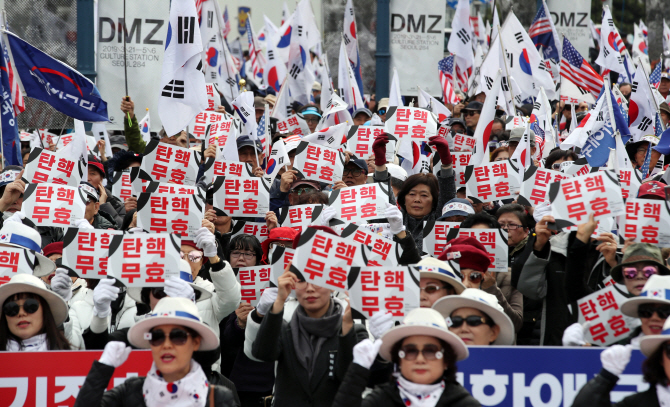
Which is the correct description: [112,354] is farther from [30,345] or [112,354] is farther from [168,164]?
[168,164]

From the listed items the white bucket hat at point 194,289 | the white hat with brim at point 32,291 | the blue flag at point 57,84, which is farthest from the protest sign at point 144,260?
the blue flag at point 57,84

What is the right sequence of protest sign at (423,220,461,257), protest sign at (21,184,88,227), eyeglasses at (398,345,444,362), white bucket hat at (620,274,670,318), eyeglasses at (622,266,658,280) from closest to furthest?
eyeglasses at (398,345,444,362)
white bucket hat at (620,274,670,318)
eyeglasses at (622,266,658,280)
protest sign at (423,220,461,257)
protest sign at (21,184,88,227)

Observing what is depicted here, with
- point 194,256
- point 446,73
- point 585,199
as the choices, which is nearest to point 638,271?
point 585,199

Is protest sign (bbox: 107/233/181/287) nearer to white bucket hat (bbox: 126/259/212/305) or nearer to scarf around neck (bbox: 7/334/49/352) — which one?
white bucket hat (bbox: 126/259/212/305)

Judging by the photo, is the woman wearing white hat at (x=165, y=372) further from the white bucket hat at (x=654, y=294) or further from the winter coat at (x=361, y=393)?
the white bucket hat at (x=654, y=294)

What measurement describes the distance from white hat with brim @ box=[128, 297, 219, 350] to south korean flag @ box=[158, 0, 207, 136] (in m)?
4.63

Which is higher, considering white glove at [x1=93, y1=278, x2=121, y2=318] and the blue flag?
the blue flag

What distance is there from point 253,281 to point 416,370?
101 inches

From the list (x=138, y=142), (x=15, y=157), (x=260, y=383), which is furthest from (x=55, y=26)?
(x=260, y=383)

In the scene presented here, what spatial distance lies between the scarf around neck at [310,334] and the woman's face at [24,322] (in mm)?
1411

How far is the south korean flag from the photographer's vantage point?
29.6ft

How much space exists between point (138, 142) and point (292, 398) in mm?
6543

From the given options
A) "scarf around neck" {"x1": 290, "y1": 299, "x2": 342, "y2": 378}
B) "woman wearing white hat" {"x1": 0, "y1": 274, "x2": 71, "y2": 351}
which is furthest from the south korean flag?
"scarf around neck" {"x1": 290, "y1": 299, "x2": 342, "y2": 378}

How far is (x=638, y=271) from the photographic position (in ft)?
17.6
